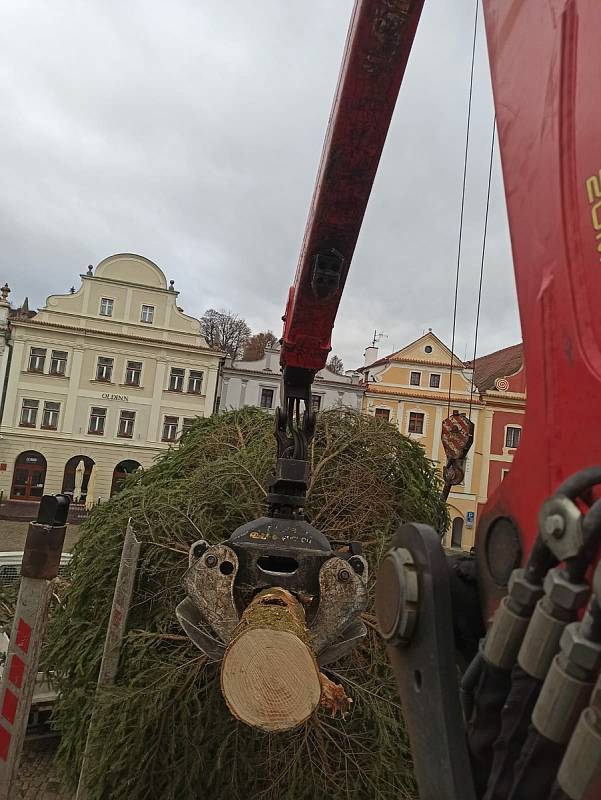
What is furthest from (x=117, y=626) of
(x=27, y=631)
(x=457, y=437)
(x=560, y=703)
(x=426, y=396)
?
(x=426, y=396)

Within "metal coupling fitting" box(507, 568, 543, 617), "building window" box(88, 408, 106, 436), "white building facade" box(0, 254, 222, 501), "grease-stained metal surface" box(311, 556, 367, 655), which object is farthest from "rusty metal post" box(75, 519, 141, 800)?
"building window" box(88, 408, 106, 436)

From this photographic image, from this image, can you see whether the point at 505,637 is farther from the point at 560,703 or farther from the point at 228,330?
the point at 228,330

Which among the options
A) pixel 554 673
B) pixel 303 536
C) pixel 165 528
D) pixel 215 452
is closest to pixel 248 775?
pixel 165 528

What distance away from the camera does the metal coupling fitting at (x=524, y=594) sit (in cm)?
81

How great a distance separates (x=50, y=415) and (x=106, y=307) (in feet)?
16.4

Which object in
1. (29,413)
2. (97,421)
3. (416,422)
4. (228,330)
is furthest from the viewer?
(228,330)

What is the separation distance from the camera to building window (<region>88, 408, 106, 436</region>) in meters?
22.5

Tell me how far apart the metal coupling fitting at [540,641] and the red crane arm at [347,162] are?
2.33 m

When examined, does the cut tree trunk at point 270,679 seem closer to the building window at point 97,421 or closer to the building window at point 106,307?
the building window at point 97,421

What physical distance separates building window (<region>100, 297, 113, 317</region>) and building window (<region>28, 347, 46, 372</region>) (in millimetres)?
2820

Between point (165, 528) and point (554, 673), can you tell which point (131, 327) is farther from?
point (554, 673)

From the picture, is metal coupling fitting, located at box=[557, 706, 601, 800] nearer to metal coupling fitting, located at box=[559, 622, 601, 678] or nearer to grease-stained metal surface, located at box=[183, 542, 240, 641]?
metal coupling fitting, located at box=[559, 622, 601, 678]

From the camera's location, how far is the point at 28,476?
868 inches

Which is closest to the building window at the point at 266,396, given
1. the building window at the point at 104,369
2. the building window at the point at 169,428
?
the building window at the point at 169,428
